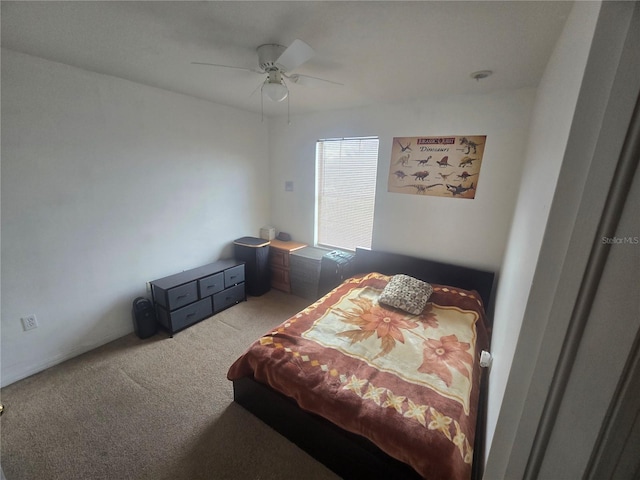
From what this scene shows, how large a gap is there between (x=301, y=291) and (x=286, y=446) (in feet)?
6.30

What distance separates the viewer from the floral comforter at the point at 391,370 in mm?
1168

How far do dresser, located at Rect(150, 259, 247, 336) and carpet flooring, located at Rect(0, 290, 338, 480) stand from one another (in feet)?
1.04

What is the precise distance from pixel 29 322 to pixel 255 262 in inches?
77.4

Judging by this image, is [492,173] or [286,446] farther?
[492,173]

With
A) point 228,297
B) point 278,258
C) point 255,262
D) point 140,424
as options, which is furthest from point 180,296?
point 278,258

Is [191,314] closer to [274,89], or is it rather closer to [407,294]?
[407,294]

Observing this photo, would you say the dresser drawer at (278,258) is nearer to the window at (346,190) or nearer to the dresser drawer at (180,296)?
the window at (346,190)

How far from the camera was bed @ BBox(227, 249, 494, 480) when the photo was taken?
119 centimetres

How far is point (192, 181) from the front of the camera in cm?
287

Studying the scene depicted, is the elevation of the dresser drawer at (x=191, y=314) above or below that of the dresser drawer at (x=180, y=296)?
below

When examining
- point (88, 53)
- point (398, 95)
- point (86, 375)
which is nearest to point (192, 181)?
point (88, 53)

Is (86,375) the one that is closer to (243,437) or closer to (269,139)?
(243,437)

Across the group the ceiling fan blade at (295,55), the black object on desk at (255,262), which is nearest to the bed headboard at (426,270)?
the black object on desk at (255,262)

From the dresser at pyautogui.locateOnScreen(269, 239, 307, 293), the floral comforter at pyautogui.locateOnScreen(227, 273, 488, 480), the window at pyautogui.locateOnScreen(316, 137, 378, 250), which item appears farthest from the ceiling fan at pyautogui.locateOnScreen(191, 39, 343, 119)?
the dresser at pyautogui.locateOnScreen(269, 239, 307, 293)
